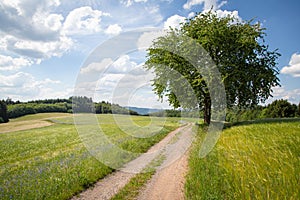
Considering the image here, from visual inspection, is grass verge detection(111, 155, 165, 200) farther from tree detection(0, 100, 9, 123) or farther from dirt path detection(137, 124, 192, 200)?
tree detection(0, 100, 9, 123)

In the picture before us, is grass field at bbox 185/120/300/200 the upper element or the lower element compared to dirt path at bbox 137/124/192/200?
upper

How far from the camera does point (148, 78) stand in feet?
105

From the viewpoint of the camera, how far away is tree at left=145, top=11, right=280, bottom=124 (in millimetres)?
25062

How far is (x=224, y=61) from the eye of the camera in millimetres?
25141

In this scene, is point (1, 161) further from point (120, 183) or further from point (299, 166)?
point (299, 166)

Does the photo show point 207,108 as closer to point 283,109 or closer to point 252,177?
point 252,177

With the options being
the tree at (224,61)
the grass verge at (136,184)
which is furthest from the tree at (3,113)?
the grass verge at (136,184)

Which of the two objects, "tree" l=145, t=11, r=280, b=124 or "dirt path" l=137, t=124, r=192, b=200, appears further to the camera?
"tree" l=145, t=11, r=280, b=124

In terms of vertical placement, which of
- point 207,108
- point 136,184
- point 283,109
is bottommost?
point 136,184

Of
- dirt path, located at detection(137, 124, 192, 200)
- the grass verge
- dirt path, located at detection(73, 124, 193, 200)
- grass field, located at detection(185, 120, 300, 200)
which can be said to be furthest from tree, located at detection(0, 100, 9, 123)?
grass field, located at detection(185, 120, 300, 200)

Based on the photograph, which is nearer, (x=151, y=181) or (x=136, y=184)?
(x=136, y=184)

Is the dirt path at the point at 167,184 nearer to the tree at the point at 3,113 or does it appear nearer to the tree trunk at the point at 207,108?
the tree trunk at the point at 207,108

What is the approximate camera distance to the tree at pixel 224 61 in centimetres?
2506

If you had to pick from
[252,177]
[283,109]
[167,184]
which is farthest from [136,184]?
[283,109]
